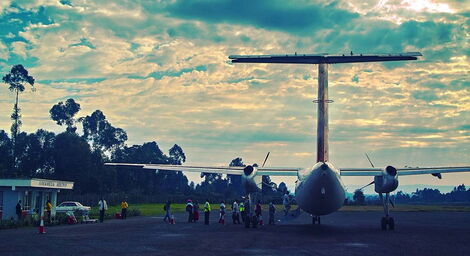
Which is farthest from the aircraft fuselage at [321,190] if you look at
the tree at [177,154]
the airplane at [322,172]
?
the tree at [177,154]

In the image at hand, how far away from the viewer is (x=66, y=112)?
117812 millimetres

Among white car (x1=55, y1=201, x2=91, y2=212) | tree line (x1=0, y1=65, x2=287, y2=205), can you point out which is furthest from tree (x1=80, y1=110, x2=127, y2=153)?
white car (x1=55, y1=201, x2=91, y2=212)

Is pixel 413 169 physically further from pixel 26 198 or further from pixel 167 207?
pixel 26 198

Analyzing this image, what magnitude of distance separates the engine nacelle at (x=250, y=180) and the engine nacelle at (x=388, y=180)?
704cm

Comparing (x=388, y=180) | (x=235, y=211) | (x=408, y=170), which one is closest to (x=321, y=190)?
(x=388, y=180)

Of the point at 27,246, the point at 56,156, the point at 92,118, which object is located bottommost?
the point at 27,246

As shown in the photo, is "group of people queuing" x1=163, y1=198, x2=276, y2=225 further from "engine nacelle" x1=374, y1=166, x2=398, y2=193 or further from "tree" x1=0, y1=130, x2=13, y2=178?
"tree" x1=0, y1=130, x2=13, y2=178

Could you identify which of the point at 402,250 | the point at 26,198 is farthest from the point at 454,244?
the point at 26,198

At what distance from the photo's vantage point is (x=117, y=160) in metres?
127

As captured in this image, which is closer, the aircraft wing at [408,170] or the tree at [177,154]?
the aircraft wing at [408,170]

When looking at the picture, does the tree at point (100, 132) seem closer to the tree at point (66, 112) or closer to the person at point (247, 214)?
the tree at point (66, 112)

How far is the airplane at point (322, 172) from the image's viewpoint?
73.7ft

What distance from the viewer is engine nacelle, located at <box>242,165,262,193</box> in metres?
28.2

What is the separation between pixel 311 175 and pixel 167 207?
19171 mm
